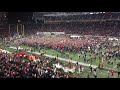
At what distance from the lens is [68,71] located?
13.9 meters

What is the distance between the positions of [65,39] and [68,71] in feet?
20.6

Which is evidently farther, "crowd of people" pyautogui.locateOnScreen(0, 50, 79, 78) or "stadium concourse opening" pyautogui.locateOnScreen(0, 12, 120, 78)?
"stadium concourse opening" pyautogui.locateOnScreen(0, 12, 120, 78)

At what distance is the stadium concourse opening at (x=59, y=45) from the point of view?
1361cm

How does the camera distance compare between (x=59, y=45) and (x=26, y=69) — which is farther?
(x=59, y=45)

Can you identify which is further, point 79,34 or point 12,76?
point 79,34

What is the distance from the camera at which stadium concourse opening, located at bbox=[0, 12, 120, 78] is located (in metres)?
13.6

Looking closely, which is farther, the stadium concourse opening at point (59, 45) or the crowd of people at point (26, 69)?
the stadium concourse opening at point (59, 45)

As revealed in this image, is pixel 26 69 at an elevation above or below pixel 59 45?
below

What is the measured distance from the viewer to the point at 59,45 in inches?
736
